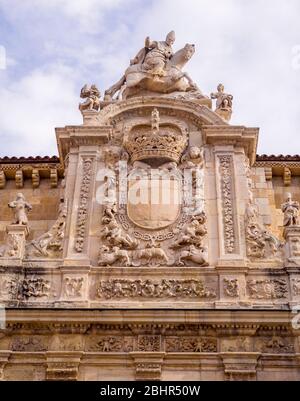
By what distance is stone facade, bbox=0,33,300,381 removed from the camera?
10.5m

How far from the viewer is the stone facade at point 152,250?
1055cm

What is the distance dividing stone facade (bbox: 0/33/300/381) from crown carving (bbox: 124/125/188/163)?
1.2 inches

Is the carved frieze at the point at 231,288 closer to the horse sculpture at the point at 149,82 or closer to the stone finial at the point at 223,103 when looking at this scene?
the stone finial at the point at 223,103

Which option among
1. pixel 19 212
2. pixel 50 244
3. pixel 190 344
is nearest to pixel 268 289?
pixel 190 344

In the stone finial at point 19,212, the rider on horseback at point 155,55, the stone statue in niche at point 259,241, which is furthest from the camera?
Answer: the rider on horseback at point 155,55

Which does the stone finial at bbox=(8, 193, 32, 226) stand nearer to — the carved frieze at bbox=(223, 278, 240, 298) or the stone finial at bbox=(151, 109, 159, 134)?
the stone finial at bbox=(151, 109, 159, 134)

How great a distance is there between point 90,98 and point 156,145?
2.21 meters

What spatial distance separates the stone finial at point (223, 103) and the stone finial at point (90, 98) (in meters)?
2.57

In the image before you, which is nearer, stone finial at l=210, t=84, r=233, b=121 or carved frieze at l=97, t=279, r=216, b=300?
carved frieze at l=97, t=279, r=216, b=300

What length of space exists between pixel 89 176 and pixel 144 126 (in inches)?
67.6

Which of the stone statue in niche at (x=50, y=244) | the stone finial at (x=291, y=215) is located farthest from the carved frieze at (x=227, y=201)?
the stone statue in niche at (x=50, y=244)

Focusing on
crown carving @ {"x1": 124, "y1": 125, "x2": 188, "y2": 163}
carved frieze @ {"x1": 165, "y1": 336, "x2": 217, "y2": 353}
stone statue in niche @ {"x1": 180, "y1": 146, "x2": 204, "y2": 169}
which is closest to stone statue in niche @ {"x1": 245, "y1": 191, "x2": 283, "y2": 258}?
stone statue in niche @ {"x1": 180, "y1": 146, "x2": 204, "y2": 169}

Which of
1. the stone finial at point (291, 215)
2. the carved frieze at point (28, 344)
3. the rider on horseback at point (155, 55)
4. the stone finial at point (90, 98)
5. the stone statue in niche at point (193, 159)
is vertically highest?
the rider on horseback at point (155, 55)
